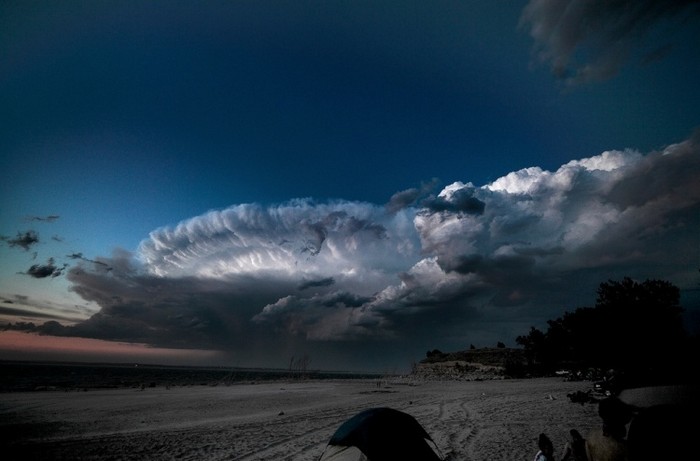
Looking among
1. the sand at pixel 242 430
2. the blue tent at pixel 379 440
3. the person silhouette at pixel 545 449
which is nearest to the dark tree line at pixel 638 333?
the sand at pixel 242 430

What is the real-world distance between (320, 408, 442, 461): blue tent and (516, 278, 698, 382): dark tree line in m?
24.7

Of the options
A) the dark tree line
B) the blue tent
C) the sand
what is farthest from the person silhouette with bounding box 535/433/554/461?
the dark tree line

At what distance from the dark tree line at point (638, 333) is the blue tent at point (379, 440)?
80.9 feet

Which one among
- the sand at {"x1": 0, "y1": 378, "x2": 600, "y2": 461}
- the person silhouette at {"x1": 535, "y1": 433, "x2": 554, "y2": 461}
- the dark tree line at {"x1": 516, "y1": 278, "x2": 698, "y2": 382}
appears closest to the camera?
the person silhouette at {"x1": 535, "y1": 433, "x2": 554, "y2": 461}

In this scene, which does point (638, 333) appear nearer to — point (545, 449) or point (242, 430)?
point (545, 449)

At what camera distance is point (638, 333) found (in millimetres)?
28625

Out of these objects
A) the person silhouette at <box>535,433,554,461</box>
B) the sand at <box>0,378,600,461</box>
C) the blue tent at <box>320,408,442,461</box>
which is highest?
the blue tent at <box>320,408,442,461</box>

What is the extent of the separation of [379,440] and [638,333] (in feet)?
110

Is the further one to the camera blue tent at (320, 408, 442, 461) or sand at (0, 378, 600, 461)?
sand at (0, 378, 600, 461)

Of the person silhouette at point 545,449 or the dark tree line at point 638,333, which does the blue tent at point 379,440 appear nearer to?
the person silhouette at point 545,449

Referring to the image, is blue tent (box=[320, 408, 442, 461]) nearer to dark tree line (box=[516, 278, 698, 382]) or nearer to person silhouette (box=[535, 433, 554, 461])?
person silhouette (box=[535, 433, 554, 461])

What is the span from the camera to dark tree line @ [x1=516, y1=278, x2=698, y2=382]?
24.2 meters

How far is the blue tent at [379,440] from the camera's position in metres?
6.99

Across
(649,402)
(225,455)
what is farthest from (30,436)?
(649,402)
